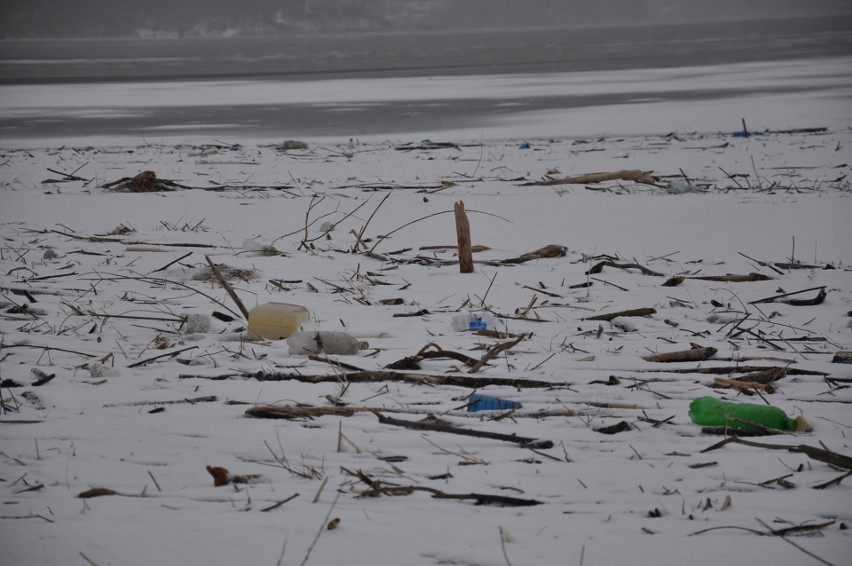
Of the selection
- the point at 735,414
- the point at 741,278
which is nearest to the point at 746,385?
the point at 735,414

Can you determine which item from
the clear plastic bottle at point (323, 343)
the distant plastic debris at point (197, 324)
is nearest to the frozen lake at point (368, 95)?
the distant plastic debris at point (197, 324)

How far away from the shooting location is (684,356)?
3111 millimetres

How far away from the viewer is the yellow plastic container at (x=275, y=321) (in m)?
3.48

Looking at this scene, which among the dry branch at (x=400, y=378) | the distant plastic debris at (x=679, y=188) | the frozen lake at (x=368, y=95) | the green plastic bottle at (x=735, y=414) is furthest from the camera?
the frozen lake at (x=368, y=95)

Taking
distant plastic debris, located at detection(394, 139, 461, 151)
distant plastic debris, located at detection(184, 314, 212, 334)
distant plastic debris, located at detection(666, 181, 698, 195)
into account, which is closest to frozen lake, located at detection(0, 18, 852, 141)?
distant plastic debris, located at detection(394, 139, 461, 151)

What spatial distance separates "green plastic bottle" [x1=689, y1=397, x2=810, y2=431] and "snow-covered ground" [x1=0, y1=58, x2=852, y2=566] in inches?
3.2

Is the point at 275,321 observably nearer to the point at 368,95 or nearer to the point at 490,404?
the point at 490,404

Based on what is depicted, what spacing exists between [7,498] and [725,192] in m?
6.49

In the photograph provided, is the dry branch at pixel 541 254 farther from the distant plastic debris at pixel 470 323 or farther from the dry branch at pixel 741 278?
the distant plastic debris at pixel 470 323

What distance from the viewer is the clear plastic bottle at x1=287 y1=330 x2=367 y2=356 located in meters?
3.28

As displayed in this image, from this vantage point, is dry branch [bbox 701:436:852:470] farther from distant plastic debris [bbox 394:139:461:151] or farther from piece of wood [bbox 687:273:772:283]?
distant plastic debris [bbox 394:139:461:151]

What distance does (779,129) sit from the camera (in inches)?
452

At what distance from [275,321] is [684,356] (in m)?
1.70

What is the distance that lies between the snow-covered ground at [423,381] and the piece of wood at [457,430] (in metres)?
0.03
